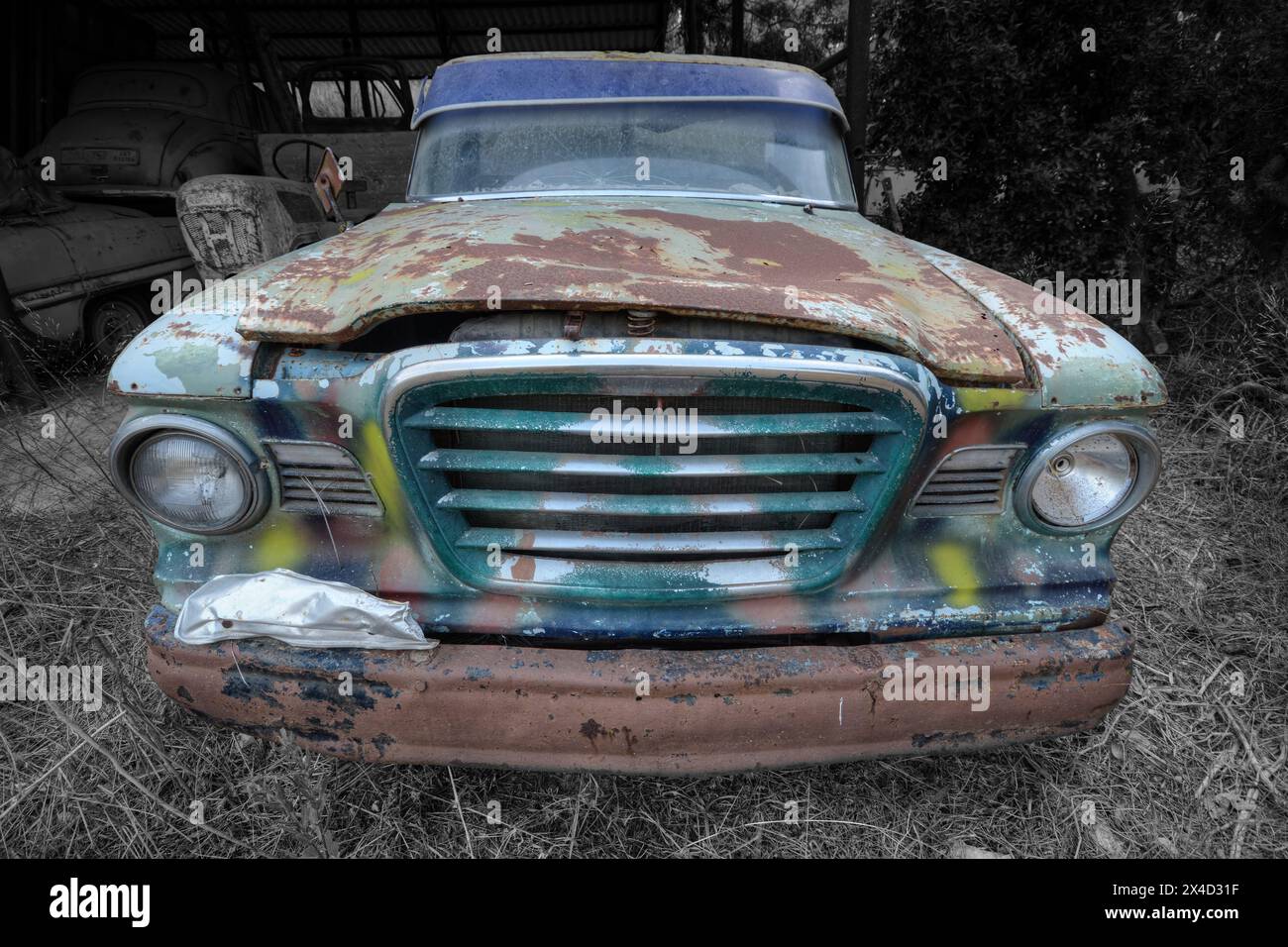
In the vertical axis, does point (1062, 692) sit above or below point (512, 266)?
below

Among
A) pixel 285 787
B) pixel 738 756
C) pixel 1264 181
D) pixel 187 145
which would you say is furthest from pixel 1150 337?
pixel 187 145

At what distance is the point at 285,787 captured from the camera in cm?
201

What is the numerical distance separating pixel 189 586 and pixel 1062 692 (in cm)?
193

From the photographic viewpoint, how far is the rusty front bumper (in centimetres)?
148

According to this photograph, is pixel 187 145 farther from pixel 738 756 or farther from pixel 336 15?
pixel 738 756

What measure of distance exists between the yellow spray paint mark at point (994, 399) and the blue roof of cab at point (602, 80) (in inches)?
68.5

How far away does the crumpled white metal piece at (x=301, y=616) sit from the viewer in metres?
1.50

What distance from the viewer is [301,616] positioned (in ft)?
4.94

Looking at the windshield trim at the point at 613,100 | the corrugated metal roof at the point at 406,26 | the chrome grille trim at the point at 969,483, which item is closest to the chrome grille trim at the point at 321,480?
the chrome grille trim at the point at 969,483

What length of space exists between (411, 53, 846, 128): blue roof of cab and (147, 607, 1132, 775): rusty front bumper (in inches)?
82.5

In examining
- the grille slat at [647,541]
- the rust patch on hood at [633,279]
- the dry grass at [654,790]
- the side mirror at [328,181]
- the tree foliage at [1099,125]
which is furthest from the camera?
the tree foliage at [1099,125]

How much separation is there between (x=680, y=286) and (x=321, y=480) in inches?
34.4

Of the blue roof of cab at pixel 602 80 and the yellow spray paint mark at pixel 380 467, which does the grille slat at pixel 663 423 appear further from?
the blue roof of cab at pixel 602 80

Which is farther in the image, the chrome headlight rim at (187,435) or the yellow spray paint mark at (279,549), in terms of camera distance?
the yellow spray paint mark at (279,549)
